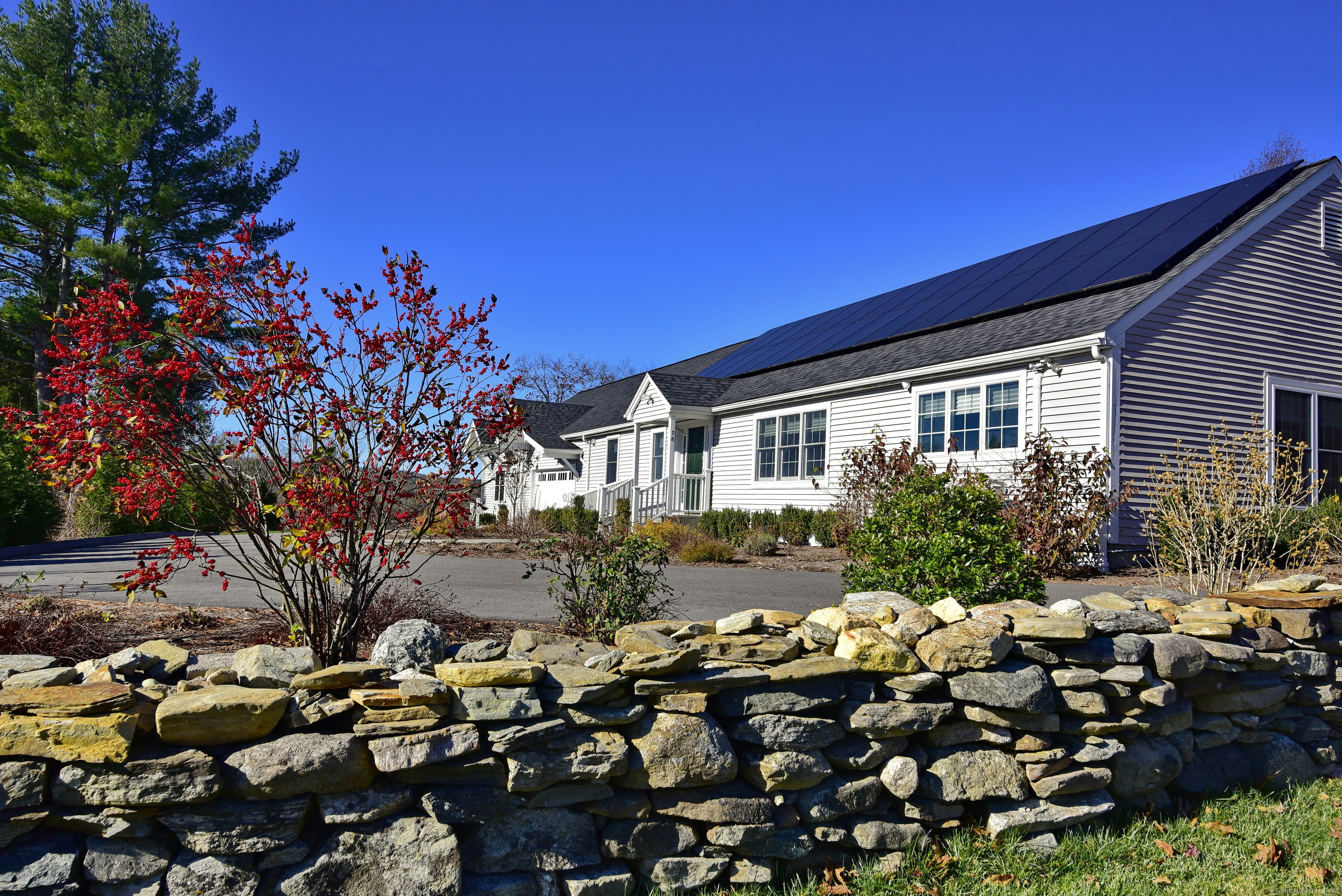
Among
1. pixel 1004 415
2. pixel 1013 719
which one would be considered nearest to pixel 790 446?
pixel 1004 415

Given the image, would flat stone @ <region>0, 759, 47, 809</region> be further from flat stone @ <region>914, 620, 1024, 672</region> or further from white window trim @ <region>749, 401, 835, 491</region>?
white window trim @ <region>749, 401, 835, 491</region>

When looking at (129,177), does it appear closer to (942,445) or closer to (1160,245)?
(942,445)

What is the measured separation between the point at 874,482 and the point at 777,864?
986cm

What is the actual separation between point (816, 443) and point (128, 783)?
14039 mm

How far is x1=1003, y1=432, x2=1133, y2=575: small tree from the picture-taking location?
10047 millimetres

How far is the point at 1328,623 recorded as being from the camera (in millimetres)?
4633

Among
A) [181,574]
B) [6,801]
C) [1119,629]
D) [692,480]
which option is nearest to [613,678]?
[6,801]

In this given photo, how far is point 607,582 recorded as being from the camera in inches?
174

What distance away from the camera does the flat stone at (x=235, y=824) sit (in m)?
2.56

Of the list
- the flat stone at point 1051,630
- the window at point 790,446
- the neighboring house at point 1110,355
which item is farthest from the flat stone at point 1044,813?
the window at point 790,446

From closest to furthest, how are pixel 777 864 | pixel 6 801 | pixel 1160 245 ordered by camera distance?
pixel 6 801, pixel 777 864, pixel 1160 245

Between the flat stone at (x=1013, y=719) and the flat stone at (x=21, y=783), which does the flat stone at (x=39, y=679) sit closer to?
the flat stone at (x=21, y=783)

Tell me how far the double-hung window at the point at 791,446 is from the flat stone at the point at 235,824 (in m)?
13.4

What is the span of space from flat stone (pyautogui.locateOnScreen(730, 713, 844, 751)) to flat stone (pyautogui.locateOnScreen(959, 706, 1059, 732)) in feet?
2.27
